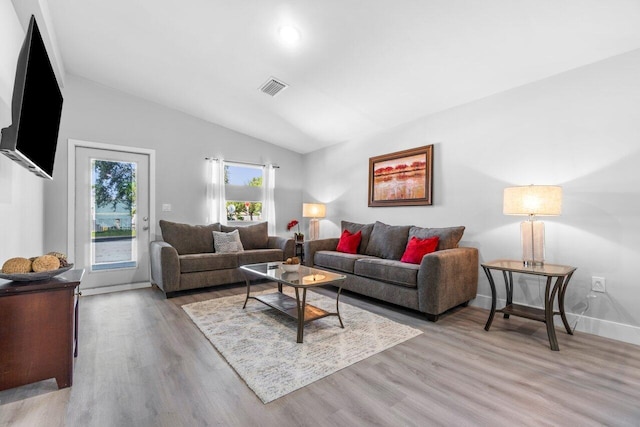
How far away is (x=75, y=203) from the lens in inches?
146

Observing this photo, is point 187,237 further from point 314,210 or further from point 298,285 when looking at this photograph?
point 298,285

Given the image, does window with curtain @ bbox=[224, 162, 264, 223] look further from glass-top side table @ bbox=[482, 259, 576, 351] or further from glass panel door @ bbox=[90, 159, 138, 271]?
glass-top side table @ bbox=[482, 259, 576, 351]

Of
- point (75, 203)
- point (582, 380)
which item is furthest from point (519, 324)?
point (75, 203)

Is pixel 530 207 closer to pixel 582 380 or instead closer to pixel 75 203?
pixel 582 380

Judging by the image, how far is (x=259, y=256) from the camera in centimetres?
417

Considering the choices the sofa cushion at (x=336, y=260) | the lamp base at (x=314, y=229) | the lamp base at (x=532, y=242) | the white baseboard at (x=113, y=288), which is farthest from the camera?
the lamp base at (x=314, y=229)

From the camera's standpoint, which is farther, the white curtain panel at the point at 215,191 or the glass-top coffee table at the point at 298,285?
the white curtain panel at the point at 215,191

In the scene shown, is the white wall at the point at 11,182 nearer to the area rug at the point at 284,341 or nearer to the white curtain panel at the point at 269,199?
the area rug at the point at 284,341

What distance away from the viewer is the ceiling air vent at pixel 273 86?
339cm

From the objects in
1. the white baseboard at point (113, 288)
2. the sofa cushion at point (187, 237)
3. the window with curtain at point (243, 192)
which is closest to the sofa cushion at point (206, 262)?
the sofa cushion at point (187, 237)

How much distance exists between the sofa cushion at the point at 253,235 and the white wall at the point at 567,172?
2.48 m

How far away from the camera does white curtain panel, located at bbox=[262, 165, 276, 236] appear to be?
5305 millimetres

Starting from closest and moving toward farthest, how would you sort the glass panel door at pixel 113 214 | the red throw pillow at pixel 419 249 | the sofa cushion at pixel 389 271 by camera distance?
1. the sofa cushion at pixel 389 271
2. the red throw pillow at pixel 419 249
3. the glass panel door at pixel 113 214

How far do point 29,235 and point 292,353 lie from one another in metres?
2.74
